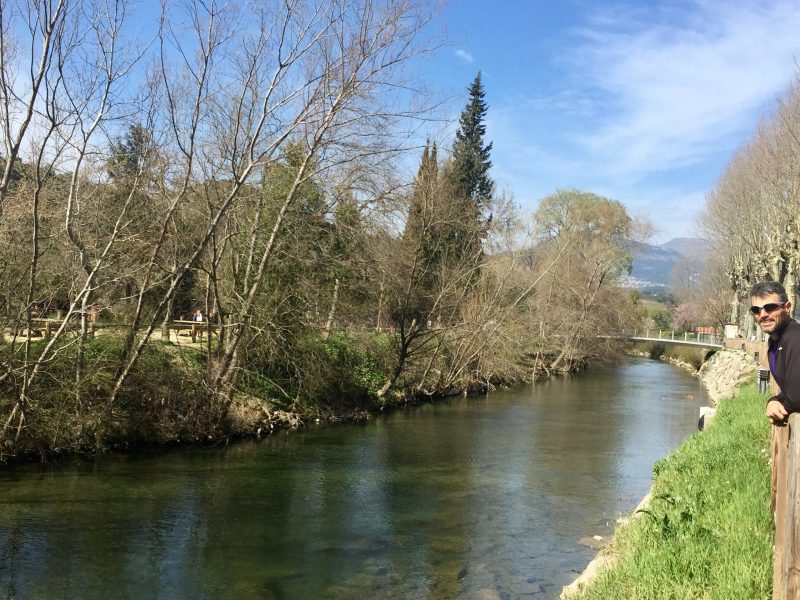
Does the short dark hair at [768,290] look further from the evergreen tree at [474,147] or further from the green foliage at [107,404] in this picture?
Answer: the evergreen tree at [474,147]

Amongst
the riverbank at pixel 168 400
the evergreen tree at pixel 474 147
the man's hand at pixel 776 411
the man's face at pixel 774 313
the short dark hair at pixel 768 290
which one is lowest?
the riverbank at pixel 168 400

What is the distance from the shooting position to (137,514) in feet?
33.0

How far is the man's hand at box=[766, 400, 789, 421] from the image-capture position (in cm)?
424

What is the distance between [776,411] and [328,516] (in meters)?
7.62

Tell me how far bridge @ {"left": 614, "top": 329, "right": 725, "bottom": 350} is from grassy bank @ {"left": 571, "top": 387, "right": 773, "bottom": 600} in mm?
37817

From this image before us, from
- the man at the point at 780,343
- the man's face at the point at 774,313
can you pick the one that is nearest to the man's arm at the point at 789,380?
the man at the point at 780,343

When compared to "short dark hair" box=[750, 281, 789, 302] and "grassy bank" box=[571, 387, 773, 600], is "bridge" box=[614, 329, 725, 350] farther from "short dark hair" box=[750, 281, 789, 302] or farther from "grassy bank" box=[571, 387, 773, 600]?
"short dark hair" box=[750, 281, 789, 302]

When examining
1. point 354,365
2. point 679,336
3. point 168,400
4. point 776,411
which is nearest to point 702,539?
point 776,411

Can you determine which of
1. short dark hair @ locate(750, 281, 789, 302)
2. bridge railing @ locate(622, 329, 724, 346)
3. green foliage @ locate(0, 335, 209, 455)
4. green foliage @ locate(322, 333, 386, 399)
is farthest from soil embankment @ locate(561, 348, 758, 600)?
short dark hair @ locate(750, 281, 789, 302)

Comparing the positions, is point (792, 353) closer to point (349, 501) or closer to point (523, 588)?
point (523, 588)

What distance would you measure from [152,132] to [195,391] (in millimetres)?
5798

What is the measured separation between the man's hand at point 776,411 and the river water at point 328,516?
424cm

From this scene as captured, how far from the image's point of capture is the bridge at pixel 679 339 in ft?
151

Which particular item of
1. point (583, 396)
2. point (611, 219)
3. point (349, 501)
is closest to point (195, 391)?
point (349, 501)
